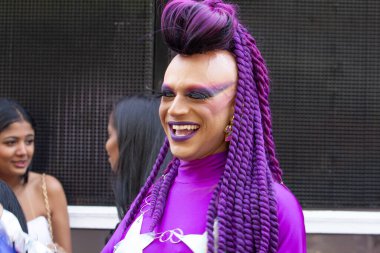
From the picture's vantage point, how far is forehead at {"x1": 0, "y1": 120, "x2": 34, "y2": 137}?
3.62 m

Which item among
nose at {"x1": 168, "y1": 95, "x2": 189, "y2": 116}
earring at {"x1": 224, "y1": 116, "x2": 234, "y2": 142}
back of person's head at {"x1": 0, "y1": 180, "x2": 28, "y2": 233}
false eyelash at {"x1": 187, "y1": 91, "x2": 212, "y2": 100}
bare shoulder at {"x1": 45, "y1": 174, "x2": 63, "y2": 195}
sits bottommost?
bare shoulder at {"x1": 45, "y1": 174, "x2": 63, "y2": 195}

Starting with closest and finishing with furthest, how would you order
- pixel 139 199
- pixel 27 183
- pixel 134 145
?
pixel 139 199 < pixel 134 145 < pixel 27 183

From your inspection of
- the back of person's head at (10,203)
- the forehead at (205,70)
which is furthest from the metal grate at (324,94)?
the forehead at (205,70)

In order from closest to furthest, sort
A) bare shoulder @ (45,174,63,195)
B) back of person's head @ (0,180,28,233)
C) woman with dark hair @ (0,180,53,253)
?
woman with dark hair @ (0,180,53,253) < back of person's head @ (0,180,28,233) < bare shoulder @ (45,174,63,195)

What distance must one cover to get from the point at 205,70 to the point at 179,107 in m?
0.12

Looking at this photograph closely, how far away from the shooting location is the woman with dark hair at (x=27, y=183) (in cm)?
360

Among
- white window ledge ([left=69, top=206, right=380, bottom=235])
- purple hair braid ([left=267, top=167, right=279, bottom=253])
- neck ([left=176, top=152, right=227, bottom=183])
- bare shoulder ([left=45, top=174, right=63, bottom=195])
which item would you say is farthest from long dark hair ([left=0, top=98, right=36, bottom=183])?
purple hair braid ([left=267, top=167, right=279, bottom=253])

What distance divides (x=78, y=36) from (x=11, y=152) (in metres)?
0.91

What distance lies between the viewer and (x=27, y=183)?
3.73 m

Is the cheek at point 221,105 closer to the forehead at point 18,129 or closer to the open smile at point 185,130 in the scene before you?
the open smile at point 185,130

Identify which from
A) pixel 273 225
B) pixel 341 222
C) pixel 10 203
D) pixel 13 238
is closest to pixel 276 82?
pixel 341 222

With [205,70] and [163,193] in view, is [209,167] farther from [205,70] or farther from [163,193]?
[205,70]

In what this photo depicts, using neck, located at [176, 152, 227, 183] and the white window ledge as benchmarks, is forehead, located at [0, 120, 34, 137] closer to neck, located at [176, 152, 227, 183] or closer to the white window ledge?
the white window ledge

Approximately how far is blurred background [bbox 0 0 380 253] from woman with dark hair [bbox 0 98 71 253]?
395 millimetres
